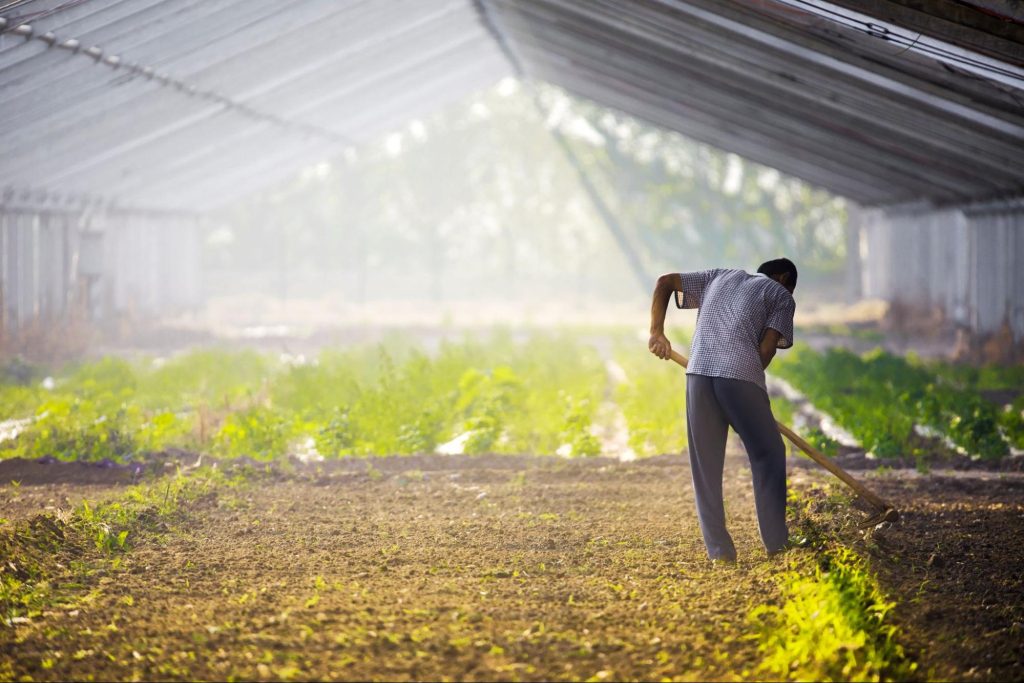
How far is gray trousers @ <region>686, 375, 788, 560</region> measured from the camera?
573 cm

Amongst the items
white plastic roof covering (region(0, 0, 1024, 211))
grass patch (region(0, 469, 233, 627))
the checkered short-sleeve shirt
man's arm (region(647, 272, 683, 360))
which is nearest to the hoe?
man's arm (region(647, 272, 683, 360))

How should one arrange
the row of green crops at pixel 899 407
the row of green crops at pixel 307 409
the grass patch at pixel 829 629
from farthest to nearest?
the row of green crops at pixel 899 407, the row of green crops at pixel 307 409, the grass patch at pixel 829 629

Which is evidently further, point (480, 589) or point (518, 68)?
point (518, 68)

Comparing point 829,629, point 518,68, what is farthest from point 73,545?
point 518,68

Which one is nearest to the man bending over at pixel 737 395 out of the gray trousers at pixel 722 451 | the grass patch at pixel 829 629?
the gray trousers at pixel 722 451

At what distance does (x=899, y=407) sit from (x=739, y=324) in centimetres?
552

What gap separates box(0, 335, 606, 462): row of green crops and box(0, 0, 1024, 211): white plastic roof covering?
117 inches

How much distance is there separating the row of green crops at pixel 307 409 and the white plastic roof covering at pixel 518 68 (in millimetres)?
2971

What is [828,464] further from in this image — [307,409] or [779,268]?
[307,409]

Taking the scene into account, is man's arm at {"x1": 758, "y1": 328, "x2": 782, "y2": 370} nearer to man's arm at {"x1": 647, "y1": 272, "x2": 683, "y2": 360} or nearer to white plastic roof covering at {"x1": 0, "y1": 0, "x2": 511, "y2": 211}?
man's arm at {"x1": 647, "y1": 272, "x2": 683, "y2": 360}

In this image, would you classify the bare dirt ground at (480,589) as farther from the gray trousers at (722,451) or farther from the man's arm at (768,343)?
the man's arm at (768,343)

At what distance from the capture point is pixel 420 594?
17.1 ft

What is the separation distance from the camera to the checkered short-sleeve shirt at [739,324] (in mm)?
5758

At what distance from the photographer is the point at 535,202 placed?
5475cm
